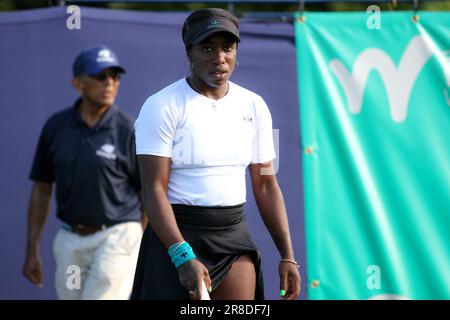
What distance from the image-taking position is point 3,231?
6.43 metres

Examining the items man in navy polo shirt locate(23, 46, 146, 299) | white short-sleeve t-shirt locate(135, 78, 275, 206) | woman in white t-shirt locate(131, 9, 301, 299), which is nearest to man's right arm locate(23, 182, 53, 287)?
man in navy polo shirt locate(23, 46, 146, 299)

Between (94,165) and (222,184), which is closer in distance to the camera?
(222,184)

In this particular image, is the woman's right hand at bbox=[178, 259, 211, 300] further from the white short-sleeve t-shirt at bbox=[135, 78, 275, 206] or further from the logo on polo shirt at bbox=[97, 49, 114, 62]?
the logo on polo shirt at bbox=[97, 49, 114, 62]

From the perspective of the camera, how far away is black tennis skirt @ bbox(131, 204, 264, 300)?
4027mm

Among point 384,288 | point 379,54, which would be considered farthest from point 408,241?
point 379,54

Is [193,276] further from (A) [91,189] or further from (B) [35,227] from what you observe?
(B) [35,227]

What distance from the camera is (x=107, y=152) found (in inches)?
243

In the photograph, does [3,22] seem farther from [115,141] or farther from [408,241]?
[408,241]

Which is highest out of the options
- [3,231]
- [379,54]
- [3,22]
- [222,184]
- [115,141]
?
[3,22]

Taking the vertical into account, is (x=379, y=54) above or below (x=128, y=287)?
above

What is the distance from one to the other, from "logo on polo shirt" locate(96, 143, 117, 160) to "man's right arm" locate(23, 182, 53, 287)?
463 millimetres

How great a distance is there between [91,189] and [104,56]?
0.90 meters
